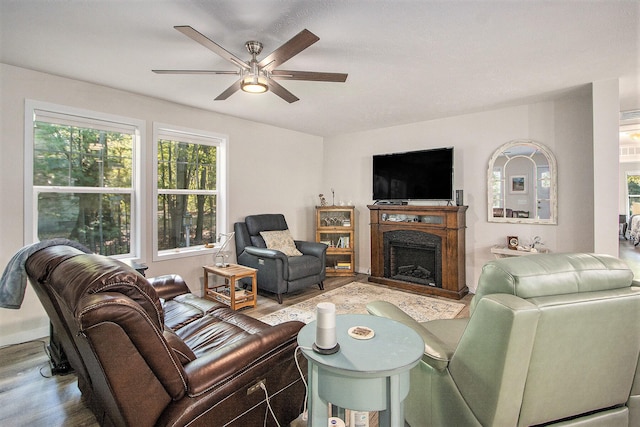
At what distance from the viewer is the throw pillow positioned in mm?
4426

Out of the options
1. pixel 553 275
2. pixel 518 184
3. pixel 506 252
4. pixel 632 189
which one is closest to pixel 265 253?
pixel 506 252

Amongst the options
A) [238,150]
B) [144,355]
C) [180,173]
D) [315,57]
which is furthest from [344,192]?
[144,355]

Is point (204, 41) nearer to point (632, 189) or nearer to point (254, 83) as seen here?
point (254, 83)

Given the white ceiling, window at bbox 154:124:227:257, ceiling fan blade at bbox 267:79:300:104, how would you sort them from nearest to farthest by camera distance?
the white ceiling
ceiling fan blade at bbox 267:79:300:104
window at bbox 154:124:227:257

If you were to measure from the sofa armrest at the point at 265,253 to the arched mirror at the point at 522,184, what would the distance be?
283cm

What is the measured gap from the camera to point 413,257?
469 centimetres

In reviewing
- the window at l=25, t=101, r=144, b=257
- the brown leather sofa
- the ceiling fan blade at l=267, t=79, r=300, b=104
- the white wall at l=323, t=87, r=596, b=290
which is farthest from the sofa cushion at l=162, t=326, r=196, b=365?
the white wall at l=323, t=87, r=596, b=290

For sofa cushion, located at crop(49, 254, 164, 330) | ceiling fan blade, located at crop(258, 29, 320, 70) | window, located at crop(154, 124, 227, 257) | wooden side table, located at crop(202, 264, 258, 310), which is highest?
ceiling fan blade, located at crop(258, 29, 320, 70)

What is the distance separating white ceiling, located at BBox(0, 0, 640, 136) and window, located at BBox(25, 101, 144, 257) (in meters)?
0.47

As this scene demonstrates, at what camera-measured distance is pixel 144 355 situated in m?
1.07

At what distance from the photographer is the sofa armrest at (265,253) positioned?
384cm

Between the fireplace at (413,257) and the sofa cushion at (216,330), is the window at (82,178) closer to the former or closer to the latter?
the sofa cushion at (216,330)

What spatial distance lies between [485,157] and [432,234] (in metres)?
1.26

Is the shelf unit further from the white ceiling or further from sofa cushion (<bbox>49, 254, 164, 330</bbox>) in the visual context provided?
Answer: sofa cushion (<bbox>49, 254, 164, 330</bbox>)
